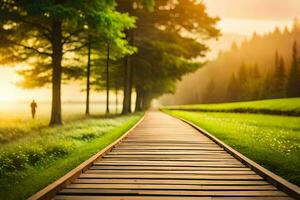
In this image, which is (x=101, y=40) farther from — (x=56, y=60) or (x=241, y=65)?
(x=241, y=65)

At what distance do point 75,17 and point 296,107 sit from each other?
2819 cm

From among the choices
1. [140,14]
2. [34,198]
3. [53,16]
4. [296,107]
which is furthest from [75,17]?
[296,107]

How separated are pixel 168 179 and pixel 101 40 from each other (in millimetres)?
16607

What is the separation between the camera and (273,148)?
39.6 feet

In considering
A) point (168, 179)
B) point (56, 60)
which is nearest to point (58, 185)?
point (168, 179)

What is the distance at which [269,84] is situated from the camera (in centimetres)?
9275

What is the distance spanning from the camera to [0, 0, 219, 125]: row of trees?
18734mm

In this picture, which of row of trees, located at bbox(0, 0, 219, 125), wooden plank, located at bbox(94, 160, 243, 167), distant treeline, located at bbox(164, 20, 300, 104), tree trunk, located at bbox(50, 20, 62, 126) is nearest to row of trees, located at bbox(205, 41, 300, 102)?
distant treeline, located at bbox(164, 20, 300, 104)

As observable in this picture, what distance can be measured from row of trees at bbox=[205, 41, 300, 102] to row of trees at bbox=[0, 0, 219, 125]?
4782 cm

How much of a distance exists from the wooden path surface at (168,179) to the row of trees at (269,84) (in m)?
76.6

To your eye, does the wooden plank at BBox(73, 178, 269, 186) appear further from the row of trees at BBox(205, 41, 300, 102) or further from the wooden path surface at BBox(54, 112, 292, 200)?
the row of trees at BBox(205, 41, 300, 102)

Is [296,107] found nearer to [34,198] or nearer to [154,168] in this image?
[154,168]

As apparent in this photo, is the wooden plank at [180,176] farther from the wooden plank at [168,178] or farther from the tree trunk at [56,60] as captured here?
the tree trunk at [56,60]

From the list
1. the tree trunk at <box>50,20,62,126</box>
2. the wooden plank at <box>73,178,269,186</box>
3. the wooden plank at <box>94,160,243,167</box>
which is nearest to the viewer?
the wooden plank at <box>73,178,269,186</box>
